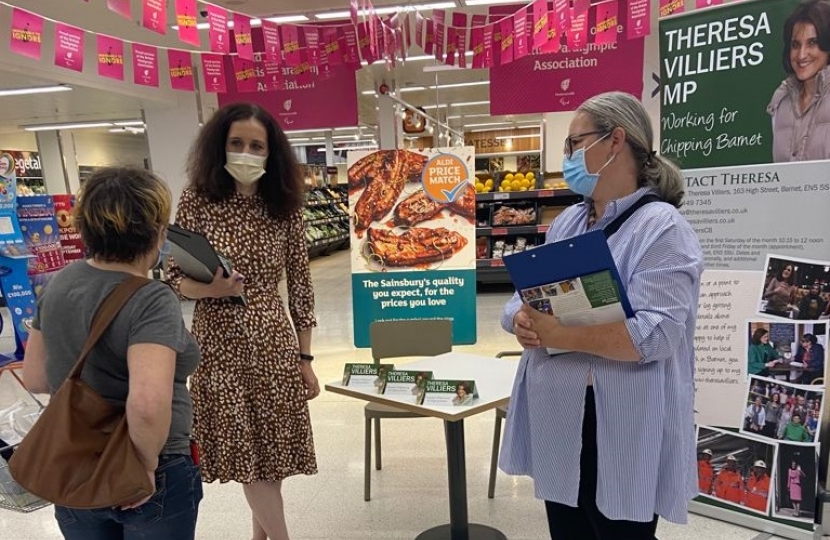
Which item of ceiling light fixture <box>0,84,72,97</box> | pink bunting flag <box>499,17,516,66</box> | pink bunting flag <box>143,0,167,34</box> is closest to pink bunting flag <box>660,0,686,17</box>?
pink bunting flag <box>499,17,516,66</box>

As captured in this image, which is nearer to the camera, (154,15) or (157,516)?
(157,516)

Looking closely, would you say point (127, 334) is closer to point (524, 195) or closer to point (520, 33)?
point (520, 33)

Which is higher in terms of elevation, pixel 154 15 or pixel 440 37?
pixel 440 37

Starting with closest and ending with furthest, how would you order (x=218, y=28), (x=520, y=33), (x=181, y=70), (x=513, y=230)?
(x=218, y=28)
(x=181, y=70)
(x=520, y=33)
(x=513, y=230)

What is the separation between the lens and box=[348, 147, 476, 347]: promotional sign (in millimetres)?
4879

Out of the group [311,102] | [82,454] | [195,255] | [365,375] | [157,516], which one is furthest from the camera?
[311,102]

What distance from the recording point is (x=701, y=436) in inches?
104

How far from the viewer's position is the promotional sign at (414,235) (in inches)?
192

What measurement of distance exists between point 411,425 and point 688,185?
238 cm

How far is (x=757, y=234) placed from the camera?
2441 millimetres

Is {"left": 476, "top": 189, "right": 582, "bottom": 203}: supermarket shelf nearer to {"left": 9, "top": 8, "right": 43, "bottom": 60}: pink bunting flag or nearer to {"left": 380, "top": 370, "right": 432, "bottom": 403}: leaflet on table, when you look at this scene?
{"left": 9, "top": 8, "right": 43, "bottom": 60}: pink bunting flag

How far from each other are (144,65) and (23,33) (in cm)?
94

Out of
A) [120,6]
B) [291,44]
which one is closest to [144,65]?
[120,6]

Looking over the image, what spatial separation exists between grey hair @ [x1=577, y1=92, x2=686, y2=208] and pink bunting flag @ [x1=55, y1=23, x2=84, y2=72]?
3852 millimetres
